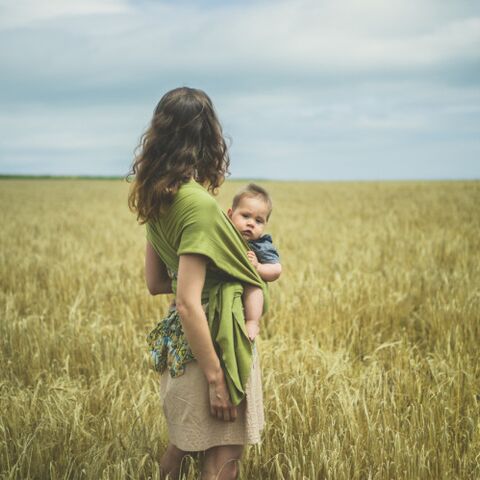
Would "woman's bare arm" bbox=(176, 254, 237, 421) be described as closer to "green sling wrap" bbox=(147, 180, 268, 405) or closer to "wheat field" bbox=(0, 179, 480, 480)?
"green sling wrap" bbox=(147, 180, 268, 405)

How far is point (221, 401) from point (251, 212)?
740 mm

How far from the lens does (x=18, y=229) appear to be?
451 inches

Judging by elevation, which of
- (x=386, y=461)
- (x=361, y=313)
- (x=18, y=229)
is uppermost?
(x=18, y=229)

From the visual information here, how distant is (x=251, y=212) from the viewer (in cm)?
209

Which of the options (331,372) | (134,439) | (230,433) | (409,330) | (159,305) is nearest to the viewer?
(230,433)

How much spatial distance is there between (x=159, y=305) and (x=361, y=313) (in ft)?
5.80

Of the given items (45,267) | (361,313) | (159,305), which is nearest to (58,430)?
(159,305)

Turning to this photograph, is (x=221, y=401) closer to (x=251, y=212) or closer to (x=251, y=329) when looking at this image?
(x=251, y=329)

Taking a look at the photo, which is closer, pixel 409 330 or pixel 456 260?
pixel 409 330

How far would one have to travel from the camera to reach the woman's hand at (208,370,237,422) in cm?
173

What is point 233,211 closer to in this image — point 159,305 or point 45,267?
point 159,305

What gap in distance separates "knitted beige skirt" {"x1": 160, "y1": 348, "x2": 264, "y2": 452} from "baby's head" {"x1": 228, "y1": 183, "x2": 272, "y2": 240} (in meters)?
0.53

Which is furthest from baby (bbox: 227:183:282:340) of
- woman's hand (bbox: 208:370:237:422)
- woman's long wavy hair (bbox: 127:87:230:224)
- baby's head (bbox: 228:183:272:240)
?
woman's hand (bbox: 208:370:237:422)

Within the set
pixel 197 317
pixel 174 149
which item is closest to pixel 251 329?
pixel 197 317
